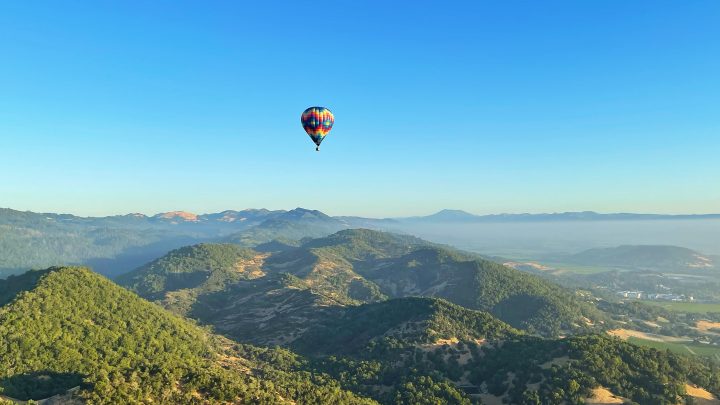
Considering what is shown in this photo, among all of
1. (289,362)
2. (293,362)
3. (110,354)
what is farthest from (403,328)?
(110,354)

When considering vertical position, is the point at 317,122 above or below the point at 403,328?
above

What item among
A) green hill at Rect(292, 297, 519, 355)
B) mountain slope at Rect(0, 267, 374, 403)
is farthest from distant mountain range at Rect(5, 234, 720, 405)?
green hill at Rect(292, 297, 519, 355)

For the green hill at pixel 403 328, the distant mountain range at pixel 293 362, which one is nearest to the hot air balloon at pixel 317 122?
the distant mountain range at pixel 293 362

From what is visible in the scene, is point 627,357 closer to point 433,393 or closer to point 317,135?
point 433,393

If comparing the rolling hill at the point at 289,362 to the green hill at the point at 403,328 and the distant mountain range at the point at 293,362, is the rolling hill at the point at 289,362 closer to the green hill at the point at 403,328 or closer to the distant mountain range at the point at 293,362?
the distant mountain range at the point at 293,362

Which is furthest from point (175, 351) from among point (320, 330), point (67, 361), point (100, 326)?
point (320, 330)

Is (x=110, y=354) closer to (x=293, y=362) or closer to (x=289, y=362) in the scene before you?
(x=289, y=362)
